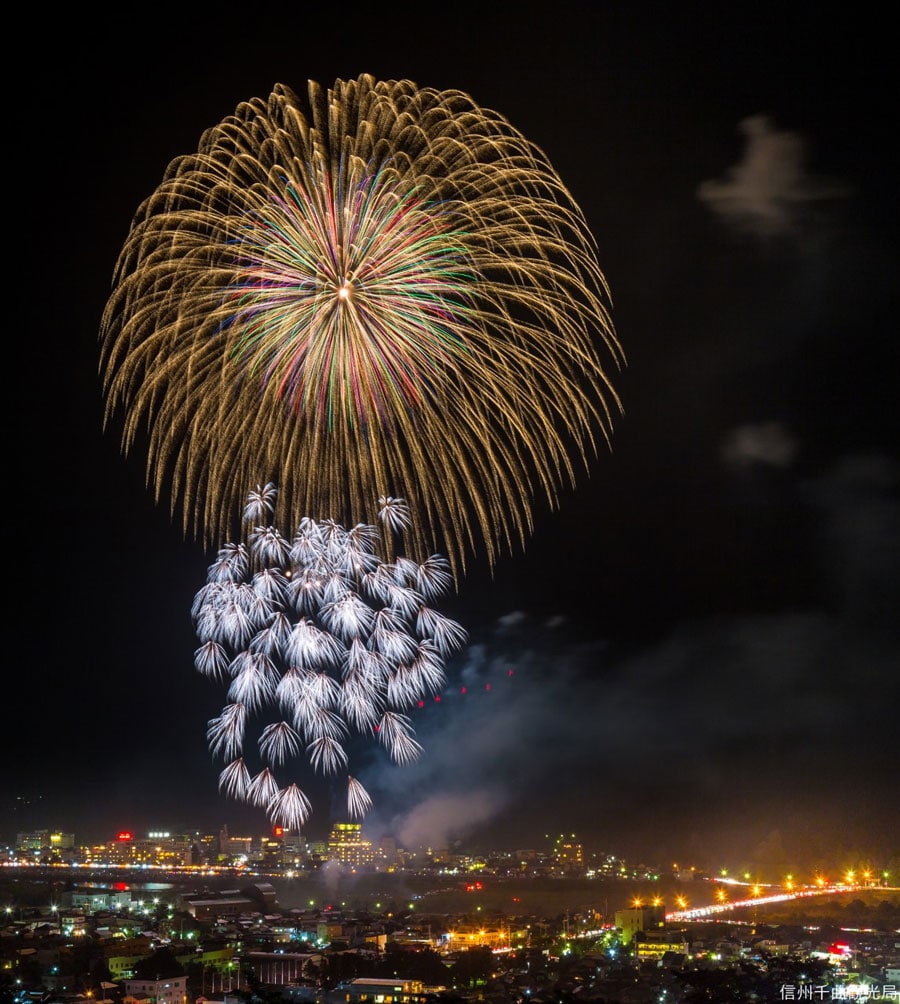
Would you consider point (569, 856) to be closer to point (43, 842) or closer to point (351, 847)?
point (351, 847)

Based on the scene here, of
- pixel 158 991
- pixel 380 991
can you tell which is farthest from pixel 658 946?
pixel 158 991

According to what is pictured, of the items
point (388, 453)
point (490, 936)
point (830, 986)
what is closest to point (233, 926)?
point (490, 936)

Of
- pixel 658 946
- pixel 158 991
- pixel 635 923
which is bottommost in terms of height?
pixel 658 946

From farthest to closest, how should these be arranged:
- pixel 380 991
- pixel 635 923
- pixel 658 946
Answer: pixel 635 923, pixel 658 946, pixel 380 991

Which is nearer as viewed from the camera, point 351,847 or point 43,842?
Result: point 351,847

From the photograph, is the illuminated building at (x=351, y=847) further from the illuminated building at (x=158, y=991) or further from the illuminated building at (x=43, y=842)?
the illuminated building at (x=158, y=991)

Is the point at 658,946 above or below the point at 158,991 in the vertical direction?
below

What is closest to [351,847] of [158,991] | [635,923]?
[635,923]

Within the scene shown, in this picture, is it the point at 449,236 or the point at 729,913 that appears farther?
the point at 729,913

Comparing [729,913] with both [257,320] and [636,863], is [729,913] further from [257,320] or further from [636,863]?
[257,320]

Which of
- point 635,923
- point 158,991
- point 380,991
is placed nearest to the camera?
point 380,991
